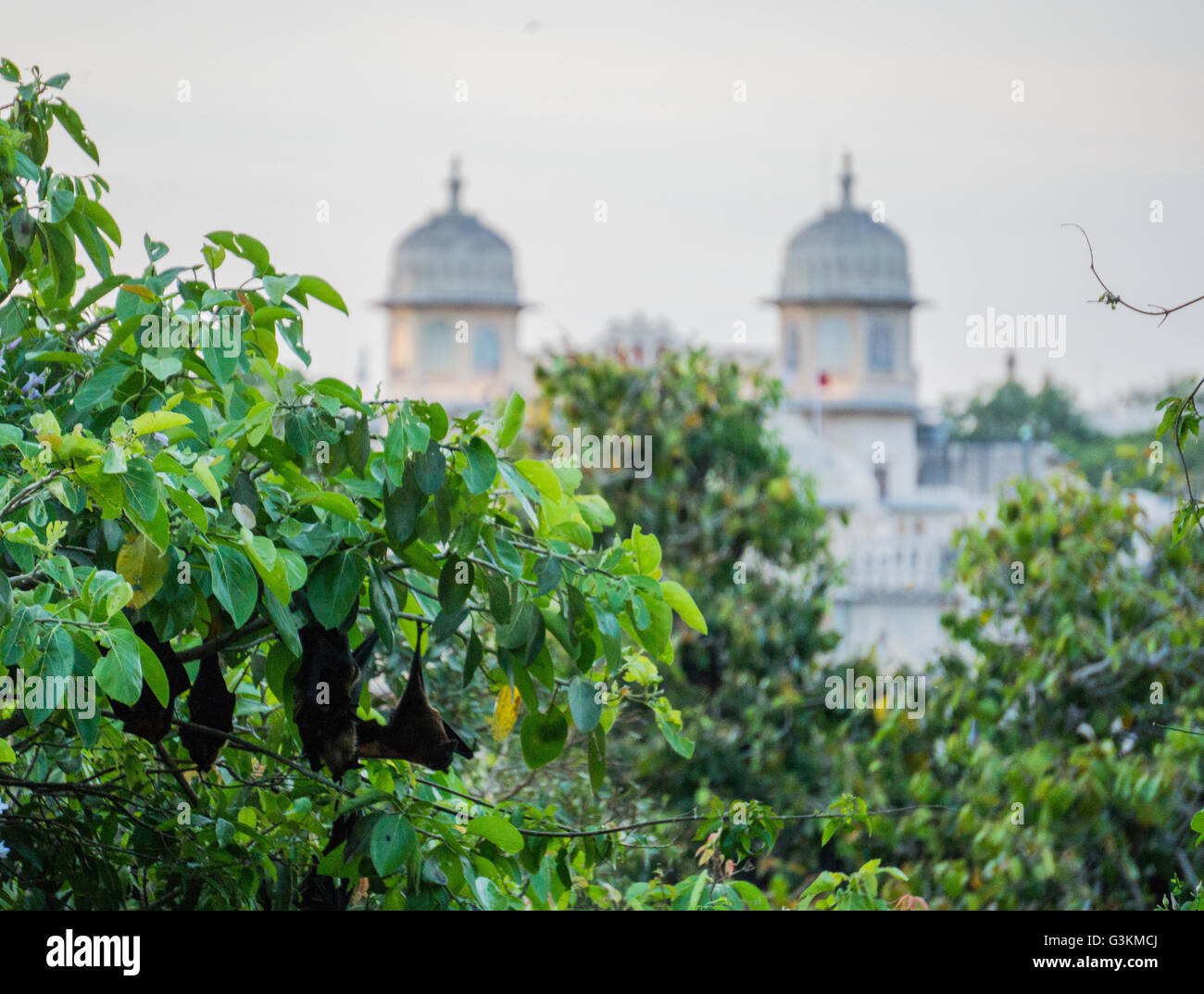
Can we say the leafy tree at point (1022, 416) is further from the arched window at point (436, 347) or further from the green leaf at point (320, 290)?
the green leaf at point (320, 290)

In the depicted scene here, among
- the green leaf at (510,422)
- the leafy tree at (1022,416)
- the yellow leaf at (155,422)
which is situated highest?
the leafy tree at (1022,416)

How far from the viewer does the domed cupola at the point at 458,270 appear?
29125 millimetres

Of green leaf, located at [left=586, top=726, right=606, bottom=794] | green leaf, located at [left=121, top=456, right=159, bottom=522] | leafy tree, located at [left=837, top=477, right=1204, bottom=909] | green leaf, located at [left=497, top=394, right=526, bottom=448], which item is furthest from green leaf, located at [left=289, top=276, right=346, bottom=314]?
leafy tree, located at [left=837, top=477, right=1204, bottom=909]

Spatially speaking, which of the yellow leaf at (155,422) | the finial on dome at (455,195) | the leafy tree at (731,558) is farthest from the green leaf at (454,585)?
the finial on dome at (455,195)

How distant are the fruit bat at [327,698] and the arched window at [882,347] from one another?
29572mm

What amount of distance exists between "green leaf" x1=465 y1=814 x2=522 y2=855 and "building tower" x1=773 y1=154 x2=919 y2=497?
28737mm

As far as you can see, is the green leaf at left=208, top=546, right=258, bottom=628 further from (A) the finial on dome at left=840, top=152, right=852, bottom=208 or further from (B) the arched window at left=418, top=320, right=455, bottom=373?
(A) the finial on dome at left=840, top=152, right=852, bottom=208

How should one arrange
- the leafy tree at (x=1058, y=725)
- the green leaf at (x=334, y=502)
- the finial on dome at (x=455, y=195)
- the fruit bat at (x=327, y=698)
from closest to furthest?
the green leaf at (x=334, y=502), the fruit bat at (x=327, y=698), the leafy tree at (x=1058, y=725), the finial on dome at (x=455, y=195)

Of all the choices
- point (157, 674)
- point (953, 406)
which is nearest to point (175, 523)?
point (157, 674)

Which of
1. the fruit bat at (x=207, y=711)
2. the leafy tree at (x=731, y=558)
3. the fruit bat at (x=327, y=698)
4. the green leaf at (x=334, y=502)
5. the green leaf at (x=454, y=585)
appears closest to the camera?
the green leaf at (x=334, y=502)

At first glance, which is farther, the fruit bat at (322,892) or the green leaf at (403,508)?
the fruit bat at (322,892)

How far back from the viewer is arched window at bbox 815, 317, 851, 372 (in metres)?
31.4
